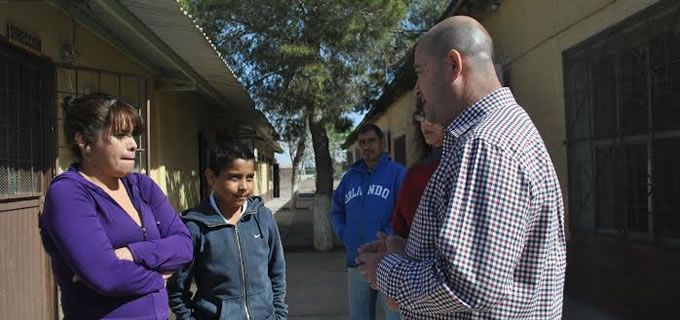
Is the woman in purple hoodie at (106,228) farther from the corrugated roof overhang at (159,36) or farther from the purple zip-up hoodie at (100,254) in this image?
the corrugated roof overhang at (159,36)

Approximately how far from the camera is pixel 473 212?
1.21 m

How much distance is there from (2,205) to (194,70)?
9.46ft

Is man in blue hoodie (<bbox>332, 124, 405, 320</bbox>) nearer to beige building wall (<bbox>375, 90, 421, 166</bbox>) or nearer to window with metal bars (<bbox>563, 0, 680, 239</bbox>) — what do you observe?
window with metal bars (<bbox>563, 0, 680, 239</bbox>)

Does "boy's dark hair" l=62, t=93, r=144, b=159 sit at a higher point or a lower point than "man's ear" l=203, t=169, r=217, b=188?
higher

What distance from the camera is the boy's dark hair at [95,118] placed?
1.98 m

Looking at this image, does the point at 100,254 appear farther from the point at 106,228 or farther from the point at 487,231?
the point at 487,231

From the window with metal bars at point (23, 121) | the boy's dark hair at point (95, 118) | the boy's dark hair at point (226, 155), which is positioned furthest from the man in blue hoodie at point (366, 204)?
the window with metal bars at point (23, 121)

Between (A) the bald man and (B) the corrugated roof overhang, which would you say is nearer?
(A) the bald man

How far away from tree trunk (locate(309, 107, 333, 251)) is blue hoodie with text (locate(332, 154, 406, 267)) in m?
6.87

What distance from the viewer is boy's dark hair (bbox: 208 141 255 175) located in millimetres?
2555

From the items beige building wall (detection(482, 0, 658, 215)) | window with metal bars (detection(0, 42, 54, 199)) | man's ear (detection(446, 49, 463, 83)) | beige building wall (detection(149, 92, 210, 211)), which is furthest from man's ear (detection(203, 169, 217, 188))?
beige building wall (detection(149, 92, 210, 211))

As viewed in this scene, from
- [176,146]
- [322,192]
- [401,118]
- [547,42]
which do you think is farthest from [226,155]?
[401,118]

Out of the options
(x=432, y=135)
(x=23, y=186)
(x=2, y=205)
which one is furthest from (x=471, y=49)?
(x=23, y=186)

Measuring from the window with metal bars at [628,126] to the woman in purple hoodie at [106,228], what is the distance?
2.69 meters
